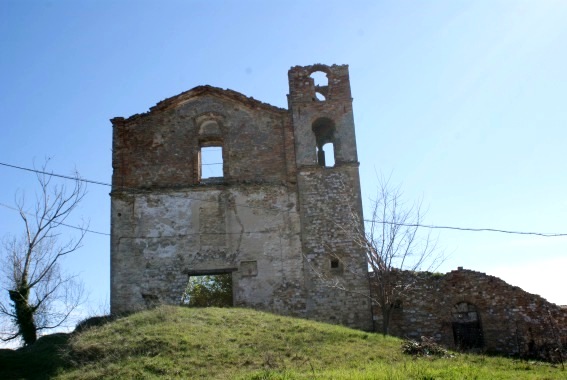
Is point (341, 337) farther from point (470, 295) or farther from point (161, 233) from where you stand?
point (161, 233)

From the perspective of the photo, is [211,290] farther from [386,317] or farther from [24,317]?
[386,317]

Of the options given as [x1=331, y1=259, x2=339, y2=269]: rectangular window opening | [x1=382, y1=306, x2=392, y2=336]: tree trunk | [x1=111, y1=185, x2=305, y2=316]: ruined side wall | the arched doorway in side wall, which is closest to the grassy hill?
[x1=382, y1=306, x2=392, y2=336]: tree trunk

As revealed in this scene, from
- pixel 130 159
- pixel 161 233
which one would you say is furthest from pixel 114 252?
pixel 130 159

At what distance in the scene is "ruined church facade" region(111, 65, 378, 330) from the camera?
53.8ft

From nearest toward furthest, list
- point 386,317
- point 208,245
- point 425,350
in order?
1. point 425,350
2. point 386,317
3. point 208,245

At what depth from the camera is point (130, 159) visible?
1794cm

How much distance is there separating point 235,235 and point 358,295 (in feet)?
13.3

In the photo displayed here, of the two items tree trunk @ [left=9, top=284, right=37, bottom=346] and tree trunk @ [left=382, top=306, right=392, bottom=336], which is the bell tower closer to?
tree trunk @ [left=382, top=306, right=392, bottom=336]

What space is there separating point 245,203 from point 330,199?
263cm

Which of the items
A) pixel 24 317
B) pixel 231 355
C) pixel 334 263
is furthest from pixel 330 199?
pixel 24 317

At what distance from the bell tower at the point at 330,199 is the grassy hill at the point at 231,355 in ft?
8.38

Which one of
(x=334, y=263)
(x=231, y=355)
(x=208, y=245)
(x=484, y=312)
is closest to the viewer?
(x=231, y=355)

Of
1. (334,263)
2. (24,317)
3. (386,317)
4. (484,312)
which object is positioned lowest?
(484,312)

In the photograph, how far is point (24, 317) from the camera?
55.4ft
